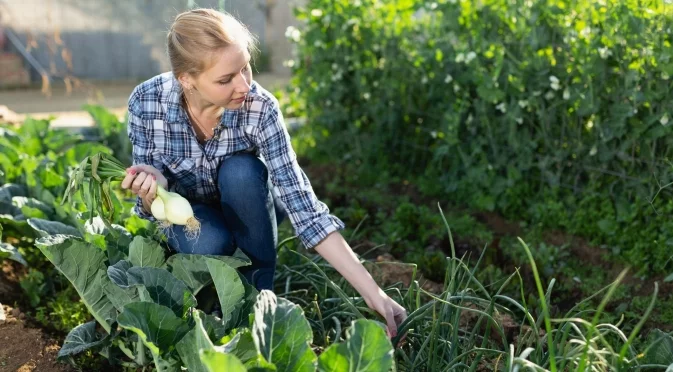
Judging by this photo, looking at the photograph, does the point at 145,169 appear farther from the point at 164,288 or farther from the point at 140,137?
the point at 164,288

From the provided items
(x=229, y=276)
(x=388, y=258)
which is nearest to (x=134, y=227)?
(x=229, y=276)

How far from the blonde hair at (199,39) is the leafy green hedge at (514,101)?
1.70m

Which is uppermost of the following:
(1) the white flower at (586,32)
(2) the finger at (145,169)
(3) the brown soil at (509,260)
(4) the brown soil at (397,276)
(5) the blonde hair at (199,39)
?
(5) the blonde hair at (199,39)

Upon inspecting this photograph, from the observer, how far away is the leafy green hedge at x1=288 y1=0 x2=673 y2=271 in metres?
3.30

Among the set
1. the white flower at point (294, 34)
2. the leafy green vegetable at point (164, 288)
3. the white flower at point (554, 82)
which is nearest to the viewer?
the leafy green vegetable at point (164, 288)

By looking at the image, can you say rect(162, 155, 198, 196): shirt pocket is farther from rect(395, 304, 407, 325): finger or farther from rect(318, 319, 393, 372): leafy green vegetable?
rect(318, 319, 393, 372): leafy green vegetable

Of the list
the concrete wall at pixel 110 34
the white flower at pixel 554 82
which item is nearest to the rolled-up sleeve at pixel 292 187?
the white flower at pixel 554 82

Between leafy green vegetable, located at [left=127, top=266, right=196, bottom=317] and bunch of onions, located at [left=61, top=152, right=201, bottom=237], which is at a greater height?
bunch of onions, located at [left=61, top=152, right=201, bottom=237]

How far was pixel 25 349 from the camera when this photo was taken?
2395 mm

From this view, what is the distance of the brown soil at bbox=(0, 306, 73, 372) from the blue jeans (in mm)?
497

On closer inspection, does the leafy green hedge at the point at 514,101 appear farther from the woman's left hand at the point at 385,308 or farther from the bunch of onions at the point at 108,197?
the bunch of onions at the point at 108,197

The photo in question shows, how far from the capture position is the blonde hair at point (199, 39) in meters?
2.31

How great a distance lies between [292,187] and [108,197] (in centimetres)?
57

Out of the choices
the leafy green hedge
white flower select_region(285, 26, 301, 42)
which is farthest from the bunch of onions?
white flower select_region(285, 26, 301, 42)
